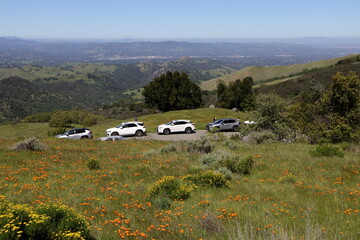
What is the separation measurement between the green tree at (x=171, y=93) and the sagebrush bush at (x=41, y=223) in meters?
57.1

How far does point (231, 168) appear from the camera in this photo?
11.7 metres

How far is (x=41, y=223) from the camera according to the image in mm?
4848

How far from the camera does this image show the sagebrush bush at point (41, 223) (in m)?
4.60

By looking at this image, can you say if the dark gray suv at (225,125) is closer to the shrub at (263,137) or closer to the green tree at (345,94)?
the shrub at (263,137)

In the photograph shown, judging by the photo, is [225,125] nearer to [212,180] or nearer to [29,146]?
[29,146]

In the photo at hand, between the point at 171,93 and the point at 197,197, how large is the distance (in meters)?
55.7

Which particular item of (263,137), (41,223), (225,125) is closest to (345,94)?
(263,137)

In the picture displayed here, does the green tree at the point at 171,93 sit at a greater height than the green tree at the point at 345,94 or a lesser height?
lesser

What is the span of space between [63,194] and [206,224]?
4588mm

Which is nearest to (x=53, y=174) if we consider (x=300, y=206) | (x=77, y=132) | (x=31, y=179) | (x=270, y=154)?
(x=31, y=179)

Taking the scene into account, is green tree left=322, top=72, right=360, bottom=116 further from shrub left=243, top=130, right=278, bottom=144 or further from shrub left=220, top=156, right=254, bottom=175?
shrub left=220, top=156, right=254, bottom=175

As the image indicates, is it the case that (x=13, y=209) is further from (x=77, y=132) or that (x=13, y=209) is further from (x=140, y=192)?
(x=77, y=132)

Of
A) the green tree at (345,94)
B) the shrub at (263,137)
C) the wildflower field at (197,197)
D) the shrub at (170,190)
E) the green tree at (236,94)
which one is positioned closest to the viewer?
the wildflower field at (197,197)

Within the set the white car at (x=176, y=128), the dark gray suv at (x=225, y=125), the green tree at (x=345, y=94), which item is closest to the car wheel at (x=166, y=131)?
the white car at (x=176, y=128)
